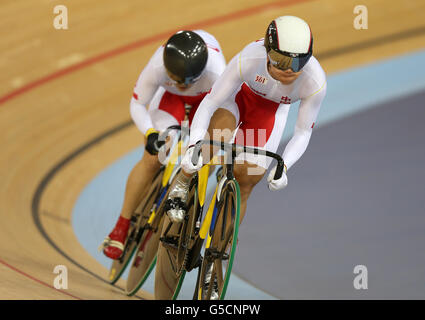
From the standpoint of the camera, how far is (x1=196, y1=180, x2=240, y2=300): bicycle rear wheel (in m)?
2.92

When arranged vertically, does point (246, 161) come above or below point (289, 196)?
below

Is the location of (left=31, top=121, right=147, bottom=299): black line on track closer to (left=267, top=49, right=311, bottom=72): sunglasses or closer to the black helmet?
the black helmet

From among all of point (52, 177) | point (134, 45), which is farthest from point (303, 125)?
point (134, 45)

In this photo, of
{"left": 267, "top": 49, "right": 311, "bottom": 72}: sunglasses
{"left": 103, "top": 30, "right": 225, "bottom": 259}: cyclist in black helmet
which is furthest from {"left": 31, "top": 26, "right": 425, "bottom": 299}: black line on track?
{"left": 267, "top": 49, "right": 311, "bottom": 72}: sunglasses

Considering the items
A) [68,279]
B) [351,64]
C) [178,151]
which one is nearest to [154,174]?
[178,151]

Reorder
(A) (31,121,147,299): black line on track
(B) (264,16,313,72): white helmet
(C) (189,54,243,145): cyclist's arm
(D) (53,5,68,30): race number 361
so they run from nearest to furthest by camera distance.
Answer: (B) (264,16,313,72): white helmet, (C) (189,54,243,145): cyclist's arm, (A) (31,121,147,299): black line on track, (D) (53,5,68,30): race number 361

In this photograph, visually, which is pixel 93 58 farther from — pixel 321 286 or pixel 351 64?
pixel 321 286

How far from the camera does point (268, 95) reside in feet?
10.2

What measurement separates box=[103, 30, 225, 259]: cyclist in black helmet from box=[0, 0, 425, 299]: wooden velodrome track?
0.48 m

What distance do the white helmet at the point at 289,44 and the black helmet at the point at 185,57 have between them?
24.8 inches

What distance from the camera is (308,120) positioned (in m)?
3.08

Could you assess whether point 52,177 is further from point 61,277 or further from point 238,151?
point 238,151
